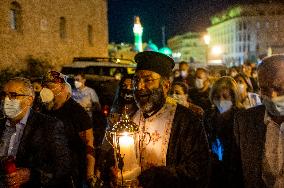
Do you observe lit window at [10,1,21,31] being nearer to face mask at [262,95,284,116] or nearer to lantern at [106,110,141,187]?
lantern at [106,110,141,187]

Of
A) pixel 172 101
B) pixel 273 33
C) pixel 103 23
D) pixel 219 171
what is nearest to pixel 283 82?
pixel 172 101

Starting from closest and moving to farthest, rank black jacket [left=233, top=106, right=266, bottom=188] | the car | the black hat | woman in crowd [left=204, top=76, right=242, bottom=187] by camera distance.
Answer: black jacket [left=233, top=106, right=266, bottom=188] < the black hat < woman in crowd [left=204, top=76, right=242, bottom=187] < the car

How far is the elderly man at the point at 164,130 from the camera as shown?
9.67ft

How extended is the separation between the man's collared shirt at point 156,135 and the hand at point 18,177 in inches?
39.0

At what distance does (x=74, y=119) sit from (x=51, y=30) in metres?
21.2

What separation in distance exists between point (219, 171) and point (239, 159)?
182 cm

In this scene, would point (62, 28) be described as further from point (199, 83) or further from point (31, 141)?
point (31, 141)

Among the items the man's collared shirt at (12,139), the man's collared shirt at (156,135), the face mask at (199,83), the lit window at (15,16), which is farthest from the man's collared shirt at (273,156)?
the lit window at (15,16)

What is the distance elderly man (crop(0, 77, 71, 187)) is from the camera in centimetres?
338

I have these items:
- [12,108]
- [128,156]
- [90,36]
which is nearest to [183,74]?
[12,108]

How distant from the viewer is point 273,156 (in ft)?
8.99

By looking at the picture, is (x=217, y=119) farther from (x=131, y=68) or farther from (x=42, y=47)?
(x=42, y=47)

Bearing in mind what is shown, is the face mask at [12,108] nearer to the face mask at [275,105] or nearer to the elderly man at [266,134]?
the elderly man at [266,134]

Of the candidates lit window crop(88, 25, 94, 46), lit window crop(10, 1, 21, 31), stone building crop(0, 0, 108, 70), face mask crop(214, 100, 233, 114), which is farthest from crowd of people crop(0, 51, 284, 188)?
lit window crop(88, 25, 94, 46)
